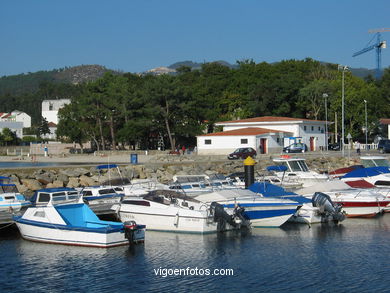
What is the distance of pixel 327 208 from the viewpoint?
98.9 feet

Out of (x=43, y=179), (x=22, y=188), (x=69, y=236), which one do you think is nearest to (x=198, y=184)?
(x=69, y=236)

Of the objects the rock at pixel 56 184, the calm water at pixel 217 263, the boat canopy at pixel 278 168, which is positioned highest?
the boat canopy at pixel 278 168

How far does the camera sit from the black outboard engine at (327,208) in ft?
98.9

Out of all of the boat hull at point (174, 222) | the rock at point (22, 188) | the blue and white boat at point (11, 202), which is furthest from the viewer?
the rock at point (22, 188)

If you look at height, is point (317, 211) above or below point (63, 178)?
below

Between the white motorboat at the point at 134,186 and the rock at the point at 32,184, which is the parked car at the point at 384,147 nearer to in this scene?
the white motorboat at the point at 134,186

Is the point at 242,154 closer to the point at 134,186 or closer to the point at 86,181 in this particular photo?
the point at 86,181

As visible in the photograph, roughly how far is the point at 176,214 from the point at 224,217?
2256 millimetres

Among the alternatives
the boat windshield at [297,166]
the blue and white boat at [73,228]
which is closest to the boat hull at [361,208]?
the boat windshield at [297,166]

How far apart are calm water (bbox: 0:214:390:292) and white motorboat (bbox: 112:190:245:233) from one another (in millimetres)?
525

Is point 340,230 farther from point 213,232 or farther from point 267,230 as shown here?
point 213,232

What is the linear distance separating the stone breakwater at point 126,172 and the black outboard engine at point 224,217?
15177 mm

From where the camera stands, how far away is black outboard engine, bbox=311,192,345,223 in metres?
30.1

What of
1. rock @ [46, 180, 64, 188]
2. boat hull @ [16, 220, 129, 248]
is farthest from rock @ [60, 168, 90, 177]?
boat hull @ [16, 220, 129, 248]
